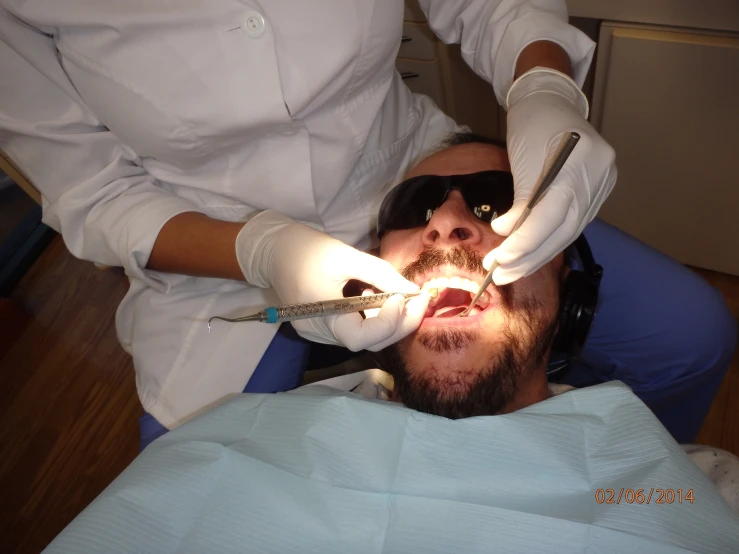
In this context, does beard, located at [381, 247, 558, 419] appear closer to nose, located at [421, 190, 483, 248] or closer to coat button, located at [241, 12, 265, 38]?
nose, located at [421, 190, 483, 248]

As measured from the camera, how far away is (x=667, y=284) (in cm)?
115

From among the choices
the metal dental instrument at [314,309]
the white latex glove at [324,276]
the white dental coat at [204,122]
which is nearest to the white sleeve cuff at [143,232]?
the white dental coat at [204,122]

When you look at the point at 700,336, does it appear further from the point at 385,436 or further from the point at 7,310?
the point at 7,310

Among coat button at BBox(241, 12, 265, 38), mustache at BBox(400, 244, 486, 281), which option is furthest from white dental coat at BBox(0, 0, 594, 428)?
mustache at BBox(400, 244, 486, 281)

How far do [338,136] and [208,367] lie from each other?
528 mm

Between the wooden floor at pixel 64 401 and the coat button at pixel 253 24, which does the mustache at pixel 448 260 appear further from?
the wooden floor at pixel 64 401

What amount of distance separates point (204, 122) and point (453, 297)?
0.55 metres

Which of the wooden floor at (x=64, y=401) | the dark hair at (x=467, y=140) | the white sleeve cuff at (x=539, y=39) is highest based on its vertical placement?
the white sleeve cuff at (x=539, y=39)

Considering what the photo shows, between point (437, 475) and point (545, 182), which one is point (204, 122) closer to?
point (545, 182)

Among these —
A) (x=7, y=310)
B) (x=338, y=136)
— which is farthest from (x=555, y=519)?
(x=7, y=310)

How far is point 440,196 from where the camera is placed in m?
1.06

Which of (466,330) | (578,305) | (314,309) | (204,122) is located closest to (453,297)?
(466,330)

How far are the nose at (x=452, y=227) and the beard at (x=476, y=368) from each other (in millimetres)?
24

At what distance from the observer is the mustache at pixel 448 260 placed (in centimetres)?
97
